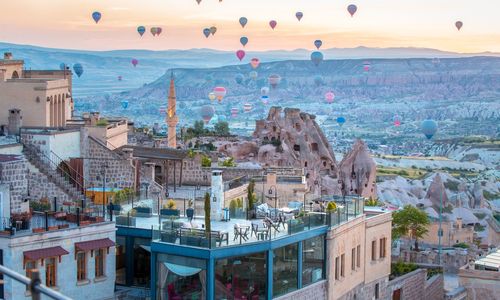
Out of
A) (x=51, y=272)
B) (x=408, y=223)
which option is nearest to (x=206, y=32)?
(x=408, y=223)

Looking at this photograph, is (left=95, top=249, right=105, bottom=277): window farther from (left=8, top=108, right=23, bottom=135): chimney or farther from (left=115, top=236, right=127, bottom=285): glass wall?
(left=8, top=108, right=23, bottom=135): chimney

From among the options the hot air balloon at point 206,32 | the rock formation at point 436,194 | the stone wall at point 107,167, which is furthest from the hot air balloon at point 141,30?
the stone wall at point 107,167

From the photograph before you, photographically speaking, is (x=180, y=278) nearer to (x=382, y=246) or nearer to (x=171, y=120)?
(x=382, y=246)

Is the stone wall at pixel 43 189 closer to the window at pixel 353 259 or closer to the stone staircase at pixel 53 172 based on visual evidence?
the stone staircase at pixel 53 172

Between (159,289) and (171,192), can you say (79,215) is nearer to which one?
(159,289)

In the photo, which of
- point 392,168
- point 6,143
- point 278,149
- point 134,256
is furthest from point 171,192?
point 392,168
